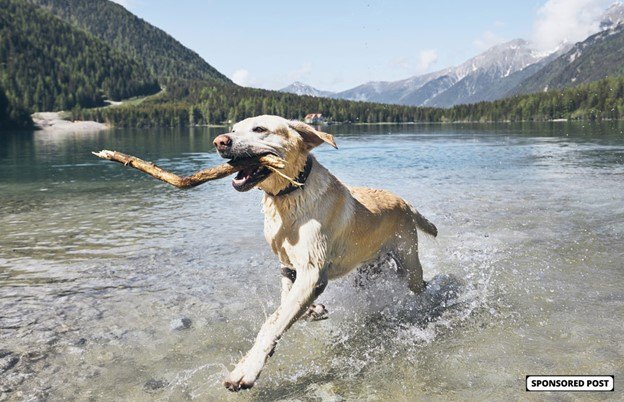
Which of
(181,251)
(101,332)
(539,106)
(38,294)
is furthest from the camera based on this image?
(539,106)

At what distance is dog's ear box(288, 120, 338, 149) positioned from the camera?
239 inches

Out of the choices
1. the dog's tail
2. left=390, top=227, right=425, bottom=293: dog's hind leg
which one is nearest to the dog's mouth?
left=390, top=227, right=425, bottom=293: dog's hind leg

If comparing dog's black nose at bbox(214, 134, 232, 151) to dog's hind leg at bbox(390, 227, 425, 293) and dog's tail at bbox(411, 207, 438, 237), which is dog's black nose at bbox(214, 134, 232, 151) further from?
dog's tail at bbox(411, 207, 438, 237)

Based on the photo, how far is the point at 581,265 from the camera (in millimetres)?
10016

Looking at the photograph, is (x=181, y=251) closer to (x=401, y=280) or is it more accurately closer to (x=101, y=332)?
(x=101, y=332)

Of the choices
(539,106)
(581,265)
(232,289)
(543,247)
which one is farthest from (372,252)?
(539,106)

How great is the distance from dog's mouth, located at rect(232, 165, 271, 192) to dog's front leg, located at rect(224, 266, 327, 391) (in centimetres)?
125

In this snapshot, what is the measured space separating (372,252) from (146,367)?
141 inches

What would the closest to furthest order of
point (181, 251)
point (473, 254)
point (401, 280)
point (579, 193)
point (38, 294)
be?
point (401, 280)
point (38, 294)
point (473, 254)
point (181, 251)
point (579, 193)

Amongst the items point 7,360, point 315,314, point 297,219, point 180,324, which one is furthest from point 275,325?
point 7,360

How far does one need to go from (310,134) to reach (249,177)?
1055 mm

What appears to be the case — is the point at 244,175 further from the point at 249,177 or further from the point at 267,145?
the point at 267,145

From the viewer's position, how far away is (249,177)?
568cm

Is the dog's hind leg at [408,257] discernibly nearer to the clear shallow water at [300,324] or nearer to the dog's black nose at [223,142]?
the clear shallow water at [300,324]
